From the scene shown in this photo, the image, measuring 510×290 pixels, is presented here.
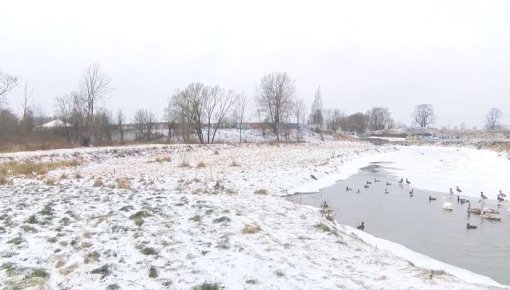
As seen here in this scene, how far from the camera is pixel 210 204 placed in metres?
10.3

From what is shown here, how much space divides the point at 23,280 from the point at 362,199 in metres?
11.7

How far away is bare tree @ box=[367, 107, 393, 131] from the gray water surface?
429 ft

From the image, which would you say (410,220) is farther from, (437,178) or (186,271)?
(437,178)

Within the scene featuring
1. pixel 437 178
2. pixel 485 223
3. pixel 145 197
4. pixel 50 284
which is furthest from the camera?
pixel 437 178

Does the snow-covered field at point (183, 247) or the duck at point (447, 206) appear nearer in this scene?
the snow-covered field at point (183, 247)

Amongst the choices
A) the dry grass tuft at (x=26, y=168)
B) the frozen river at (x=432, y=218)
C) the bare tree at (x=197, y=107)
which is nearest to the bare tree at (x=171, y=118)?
the bare tree at (x=197, y=107)

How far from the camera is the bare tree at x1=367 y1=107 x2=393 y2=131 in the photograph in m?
142

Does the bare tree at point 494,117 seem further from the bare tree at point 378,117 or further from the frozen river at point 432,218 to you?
the frozen river at point 432,218

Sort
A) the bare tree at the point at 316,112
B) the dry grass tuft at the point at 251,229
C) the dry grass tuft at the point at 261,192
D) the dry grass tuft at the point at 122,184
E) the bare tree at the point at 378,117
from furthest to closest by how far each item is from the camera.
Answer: the bare tree at the point at 378,117, the bare tree at the point at 316,112, the dry grass tuft at the point at 122,184, the dry grass tuft at the point at 261,192, the dry grass tuft at the point at 251,229

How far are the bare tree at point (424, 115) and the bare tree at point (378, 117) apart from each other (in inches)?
408

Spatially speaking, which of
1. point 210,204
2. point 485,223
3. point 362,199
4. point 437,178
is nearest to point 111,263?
point 210,204

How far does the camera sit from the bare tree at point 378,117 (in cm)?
14212

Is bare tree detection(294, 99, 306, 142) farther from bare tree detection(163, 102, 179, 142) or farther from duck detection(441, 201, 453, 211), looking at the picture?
duck detection(441, 201, 453, 211)

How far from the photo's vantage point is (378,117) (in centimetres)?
14275
